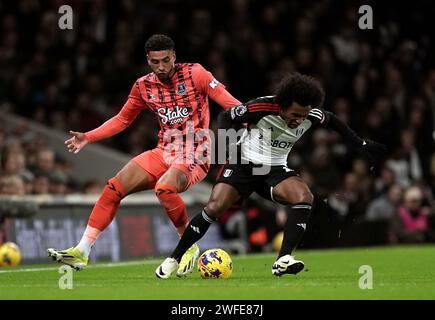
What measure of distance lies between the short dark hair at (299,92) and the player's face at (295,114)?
0.04 metres

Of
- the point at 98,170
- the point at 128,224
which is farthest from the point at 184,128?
the point at 98,170

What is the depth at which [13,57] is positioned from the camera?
18.9 meters

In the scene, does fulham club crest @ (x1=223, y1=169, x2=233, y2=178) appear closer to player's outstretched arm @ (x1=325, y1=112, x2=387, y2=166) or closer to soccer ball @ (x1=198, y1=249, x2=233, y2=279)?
soccer ball @ (x1=198, y1=249, x2=233, y2=279)

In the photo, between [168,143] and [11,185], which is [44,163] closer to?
[11,185]

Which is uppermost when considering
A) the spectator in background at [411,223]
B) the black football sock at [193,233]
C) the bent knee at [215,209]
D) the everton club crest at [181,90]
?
the everton club crest at [181,90]

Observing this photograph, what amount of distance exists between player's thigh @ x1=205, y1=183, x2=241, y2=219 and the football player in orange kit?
0.41m

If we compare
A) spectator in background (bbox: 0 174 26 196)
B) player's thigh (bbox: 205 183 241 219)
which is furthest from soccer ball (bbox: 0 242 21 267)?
player's thigh (bbox: 205 183 241 219)

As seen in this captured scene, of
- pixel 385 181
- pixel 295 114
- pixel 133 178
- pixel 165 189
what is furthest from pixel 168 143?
pixel 385 181

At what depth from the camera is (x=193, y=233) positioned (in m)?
9.56

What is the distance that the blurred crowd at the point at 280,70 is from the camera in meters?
18.6

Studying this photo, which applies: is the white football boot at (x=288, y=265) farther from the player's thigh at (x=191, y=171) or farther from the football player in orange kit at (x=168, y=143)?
the player's thigh at (x=191, y=171)

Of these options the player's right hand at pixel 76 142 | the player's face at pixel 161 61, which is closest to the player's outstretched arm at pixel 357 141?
the player's face at pixel 161 61

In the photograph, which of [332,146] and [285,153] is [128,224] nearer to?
[332,146]

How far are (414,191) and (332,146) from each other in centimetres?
183
